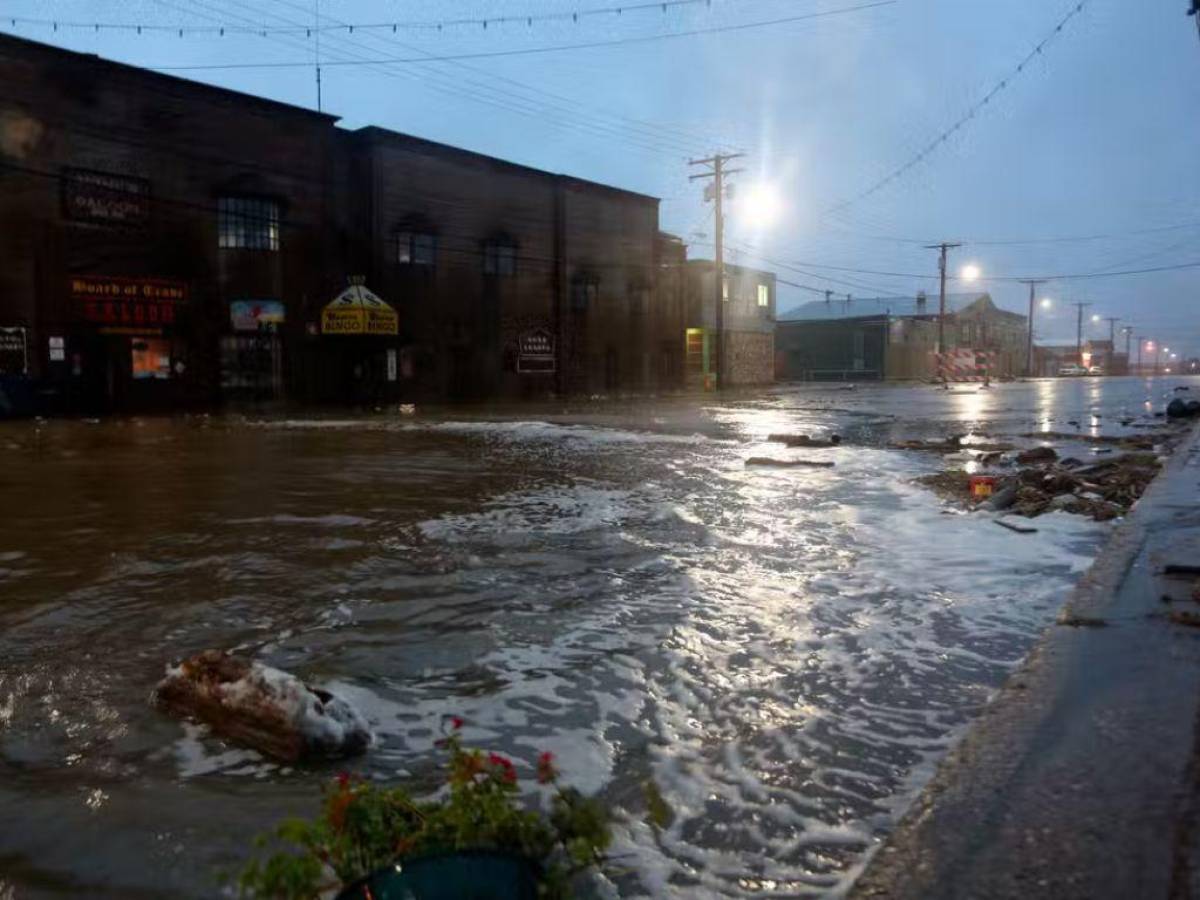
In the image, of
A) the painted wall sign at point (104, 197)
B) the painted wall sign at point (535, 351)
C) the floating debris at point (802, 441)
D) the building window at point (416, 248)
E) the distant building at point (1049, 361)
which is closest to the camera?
the floating debris at point (802, 441)

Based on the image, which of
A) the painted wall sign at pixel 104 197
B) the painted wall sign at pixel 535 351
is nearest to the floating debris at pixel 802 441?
the painted wall sign at pixel 104 197

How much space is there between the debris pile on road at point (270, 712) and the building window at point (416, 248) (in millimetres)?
32613

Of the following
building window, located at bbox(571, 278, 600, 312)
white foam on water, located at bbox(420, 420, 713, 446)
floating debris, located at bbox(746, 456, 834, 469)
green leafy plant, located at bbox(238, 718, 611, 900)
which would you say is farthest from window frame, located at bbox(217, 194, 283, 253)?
green leafy plant, located at bbox(238, 718, 611, 900)

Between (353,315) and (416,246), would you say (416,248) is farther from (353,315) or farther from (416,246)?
(353,315)

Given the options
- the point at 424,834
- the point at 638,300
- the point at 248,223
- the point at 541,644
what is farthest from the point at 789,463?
the point at 638,300

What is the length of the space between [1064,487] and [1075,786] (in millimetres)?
8250

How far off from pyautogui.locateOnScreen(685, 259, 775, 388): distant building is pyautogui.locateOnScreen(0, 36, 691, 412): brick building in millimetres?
9855

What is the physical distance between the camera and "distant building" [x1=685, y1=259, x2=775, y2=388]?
5178cm

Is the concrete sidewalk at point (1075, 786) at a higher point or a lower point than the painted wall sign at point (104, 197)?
lower

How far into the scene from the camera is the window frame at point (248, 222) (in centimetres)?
2969

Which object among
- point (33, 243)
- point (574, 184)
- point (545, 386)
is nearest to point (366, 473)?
point (33, 243)

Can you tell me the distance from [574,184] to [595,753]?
4077cm

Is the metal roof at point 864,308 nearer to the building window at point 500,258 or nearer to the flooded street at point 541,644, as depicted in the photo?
the building window at point 500,258

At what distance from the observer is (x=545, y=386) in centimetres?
4119
